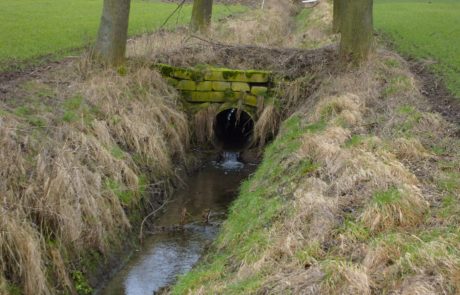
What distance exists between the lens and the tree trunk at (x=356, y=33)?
638 inches

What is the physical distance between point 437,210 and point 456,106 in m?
7.05

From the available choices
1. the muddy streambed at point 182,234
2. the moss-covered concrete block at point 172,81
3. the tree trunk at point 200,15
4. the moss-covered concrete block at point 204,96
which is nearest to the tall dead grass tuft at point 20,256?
the muddy streambed at point 182,234

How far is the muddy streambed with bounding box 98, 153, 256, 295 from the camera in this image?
9.38 meters

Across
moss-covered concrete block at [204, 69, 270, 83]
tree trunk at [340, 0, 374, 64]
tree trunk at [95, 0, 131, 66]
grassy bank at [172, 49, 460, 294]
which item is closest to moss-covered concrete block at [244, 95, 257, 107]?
moss-covered concrete block at [204, 69, 270, 83]

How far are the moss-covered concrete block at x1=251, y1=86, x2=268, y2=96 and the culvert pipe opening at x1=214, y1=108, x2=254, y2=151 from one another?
83 centimetres

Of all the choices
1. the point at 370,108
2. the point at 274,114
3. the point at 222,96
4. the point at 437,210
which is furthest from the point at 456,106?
the point at 437,210

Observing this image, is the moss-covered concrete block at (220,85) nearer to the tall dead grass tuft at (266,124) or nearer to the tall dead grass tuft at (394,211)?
the tall dead grass tuft at (266,124)

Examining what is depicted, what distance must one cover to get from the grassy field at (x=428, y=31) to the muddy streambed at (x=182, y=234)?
20.0 ft

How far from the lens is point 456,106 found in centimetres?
1365

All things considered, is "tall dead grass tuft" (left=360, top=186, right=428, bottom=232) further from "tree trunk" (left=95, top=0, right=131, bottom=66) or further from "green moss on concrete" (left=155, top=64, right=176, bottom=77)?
"green moss on concrete" (left=155, top=64, right=176, bottom=77)

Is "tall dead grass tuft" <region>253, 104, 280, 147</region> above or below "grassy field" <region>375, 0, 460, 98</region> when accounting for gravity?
below

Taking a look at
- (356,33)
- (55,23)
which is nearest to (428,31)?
(356,33)

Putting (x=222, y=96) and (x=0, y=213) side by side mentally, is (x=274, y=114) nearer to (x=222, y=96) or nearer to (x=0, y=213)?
(x=222, y=96)

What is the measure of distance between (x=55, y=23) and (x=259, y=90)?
11.6 metres
